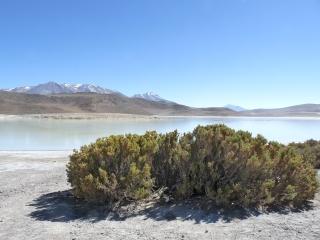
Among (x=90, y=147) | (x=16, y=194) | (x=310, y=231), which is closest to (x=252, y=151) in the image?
(x=310, y=231)

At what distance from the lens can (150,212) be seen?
5215mm

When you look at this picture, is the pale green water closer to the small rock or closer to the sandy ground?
the sandy ground

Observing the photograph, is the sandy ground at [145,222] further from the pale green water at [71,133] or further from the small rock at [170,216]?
the pale green water at [71,133]

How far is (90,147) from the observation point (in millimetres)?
6078

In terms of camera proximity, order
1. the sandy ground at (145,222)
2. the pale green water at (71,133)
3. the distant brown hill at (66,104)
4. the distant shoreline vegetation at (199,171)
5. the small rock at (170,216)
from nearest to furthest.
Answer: the sandy ground at (145,222) < the small rock at (170,216) < the distant shoreline vegetation at (199,171) < the pale green water at (71,133) < the distant brown hill at (66,104)

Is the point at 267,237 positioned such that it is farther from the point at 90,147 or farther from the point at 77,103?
the point at 77,103

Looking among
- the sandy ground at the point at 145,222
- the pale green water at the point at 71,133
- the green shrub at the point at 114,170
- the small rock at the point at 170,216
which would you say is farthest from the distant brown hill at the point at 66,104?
the small rock at the point at 170,216

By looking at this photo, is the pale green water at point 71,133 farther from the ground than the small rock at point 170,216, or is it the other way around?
the small rock at point 170,216

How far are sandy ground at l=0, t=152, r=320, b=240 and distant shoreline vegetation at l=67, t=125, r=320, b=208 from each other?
0.68 ft

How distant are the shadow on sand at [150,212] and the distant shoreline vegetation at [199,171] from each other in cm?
13

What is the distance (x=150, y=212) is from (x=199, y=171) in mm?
891

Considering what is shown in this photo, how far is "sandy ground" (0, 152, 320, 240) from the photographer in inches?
175

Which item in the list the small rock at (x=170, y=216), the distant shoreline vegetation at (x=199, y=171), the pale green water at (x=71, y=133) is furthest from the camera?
the pale green water at (x=71, y=133)

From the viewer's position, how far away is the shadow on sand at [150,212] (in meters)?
4.99
